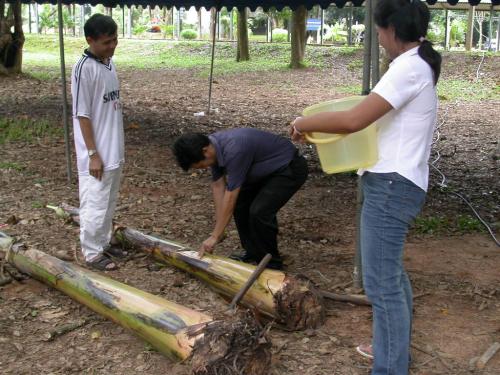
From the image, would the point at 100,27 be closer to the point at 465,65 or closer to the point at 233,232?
the point at 233,232

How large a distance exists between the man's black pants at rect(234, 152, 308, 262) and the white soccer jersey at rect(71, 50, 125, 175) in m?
0.96

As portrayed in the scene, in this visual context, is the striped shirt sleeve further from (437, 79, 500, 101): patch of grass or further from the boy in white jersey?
(437, 79, 500, 101): patch of grass

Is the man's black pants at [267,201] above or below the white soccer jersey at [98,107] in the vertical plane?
below

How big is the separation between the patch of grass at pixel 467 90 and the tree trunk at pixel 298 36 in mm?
4795

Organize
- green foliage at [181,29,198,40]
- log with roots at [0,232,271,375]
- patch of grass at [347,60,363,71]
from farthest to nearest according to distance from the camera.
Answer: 1. green foliage at [181,29,198,40]
2. patch of grass at [347,60,363,71]
3. log with roots at [0,232,271,375]

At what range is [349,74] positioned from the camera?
1955 cm

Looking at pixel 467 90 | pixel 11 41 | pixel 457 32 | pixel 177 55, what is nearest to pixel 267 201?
pixel 467 90

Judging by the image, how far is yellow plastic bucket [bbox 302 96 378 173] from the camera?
2.73m

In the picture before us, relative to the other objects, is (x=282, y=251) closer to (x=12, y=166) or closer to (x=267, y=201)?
(x=267, y=201)

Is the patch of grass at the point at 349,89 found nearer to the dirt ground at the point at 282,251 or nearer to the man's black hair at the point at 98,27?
the dirt ground at the point at 282,251

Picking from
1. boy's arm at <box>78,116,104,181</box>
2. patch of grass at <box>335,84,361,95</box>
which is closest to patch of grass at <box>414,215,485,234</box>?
boy's arm at <box>78,116,104,181</box>

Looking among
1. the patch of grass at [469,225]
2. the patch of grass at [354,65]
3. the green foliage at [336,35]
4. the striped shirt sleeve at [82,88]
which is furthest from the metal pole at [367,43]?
the green foliage at [336,35]

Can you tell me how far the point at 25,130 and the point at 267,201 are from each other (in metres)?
6.51

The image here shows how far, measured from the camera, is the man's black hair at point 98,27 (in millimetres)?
4188
